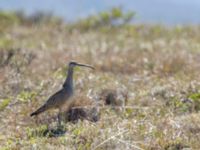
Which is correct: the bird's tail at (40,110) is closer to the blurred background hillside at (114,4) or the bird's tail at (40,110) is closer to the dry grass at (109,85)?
the dry grass at (109,85)

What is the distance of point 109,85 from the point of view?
9.45 meters

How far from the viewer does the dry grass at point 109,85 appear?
7.08m

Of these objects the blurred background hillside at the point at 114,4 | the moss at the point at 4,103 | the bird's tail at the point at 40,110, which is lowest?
the bird's tail at the point at 40,110

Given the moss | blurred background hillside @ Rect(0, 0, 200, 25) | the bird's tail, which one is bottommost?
the bird's tail

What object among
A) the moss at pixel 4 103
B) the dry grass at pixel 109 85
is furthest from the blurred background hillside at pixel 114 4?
the moss at pixel 4 103

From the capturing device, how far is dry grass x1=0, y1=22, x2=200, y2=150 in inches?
279

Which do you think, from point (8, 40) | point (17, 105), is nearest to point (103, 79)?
point (17, 105)

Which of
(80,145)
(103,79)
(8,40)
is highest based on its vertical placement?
(8,40)

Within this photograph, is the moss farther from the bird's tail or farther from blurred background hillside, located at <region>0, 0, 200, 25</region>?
blurred background hillside, located at <region>0, 0, 200, 25</region>

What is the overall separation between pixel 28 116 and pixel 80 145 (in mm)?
1507

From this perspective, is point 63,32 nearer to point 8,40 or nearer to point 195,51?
point 8,40

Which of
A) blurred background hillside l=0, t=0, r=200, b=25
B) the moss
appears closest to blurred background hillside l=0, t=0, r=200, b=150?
the moss

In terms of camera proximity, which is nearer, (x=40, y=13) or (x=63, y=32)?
(x=63, y=32)

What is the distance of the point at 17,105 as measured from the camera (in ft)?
28.5
